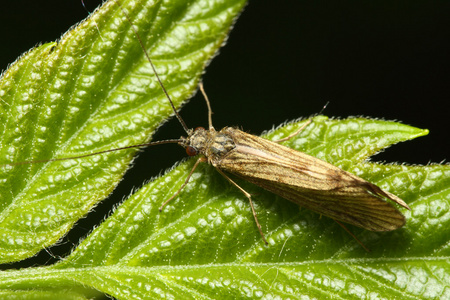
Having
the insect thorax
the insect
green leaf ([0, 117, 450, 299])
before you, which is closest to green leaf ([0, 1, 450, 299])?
green leaf ([0, 117, 450, 299])

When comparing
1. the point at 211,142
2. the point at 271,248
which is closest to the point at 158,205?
the point at 271,248

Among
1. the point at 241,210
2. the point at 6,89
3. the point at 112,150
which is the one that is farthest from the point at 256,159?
the point at 6,89

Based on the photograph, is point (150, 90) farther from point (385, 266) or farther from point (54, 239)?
point (385, 266)

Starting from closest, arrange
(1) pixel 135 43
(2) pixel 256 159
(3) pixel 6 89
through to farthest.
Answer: (3) pixel 6 89
(1) pixel 135 43
(2) pixel 256 159

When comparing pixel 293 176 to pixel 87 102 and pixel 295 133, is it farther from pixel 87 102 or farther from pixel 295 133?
pixel 87 102

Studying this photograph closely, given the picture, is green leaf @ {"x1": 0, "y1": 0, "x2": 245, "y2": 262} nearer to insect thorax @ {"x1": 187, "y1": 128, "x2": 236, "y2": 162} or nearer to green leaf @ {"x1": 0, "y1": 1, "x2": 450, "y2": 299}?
green leaf @ {"x1": 0, "y1": 1, "x2": 450, "y2": 299}

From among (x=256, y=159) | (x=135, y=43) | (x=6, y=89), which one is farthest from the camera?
(x=256, y=159)
